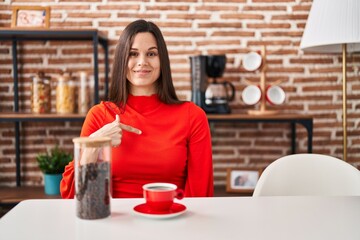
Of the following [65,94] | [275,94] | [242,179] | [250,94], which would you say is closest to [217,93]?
[250,94]

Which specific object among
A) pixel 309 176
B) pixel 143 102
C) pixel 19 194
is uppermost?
pixel 143 102

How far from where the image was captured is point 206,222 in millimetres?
1036

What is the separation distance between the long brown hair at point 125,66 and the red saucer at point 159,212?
2.30 feet

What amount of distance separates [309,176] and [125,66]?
838mm

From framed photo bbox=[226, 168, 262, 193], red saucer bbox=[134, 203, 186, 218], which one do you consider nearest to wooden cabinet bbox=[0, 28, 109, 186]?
framed photo bbox=[226, 168, 262, 193]

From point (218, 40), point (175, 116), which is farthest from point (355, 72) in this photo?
point (175, 116)

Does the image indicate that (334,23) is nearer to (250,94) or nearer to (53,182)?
(250,94)

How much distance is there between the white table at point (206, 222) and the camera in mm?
951

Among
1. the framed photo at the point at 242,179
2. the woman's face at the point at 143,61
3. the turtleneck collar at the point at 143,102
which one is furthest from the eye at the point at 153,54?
the framed photo at the point at 242,179

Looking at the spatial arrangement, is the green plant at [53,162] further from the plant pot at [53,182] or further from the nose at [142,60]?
the nose at [142,60]

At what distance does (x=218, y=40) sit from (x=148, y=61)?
1.19m

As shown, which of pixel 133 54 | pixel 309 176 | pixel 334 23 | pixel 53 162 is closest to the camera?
pixel 309 176

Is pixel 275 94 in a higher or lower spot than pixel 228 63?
lower

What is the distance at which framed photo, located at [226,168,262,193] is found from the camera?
106 inches
